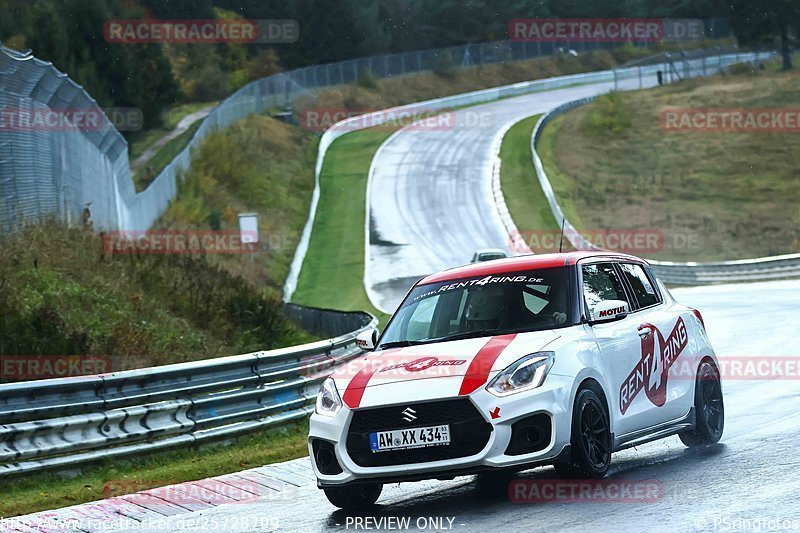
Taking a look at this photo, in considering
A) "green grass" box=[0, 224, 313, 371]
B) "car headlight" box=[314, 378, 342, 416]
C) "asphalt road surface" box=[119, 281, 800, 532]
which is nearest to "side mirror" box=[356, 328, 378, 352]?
"car headlight" box=[314, 378, 342, 416]

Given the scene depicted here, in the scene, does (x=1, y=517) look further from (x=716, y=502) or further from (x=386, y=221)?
(x=386, y=221)

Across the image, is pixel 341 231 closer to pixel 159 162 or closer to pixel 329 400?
pixel 159 162

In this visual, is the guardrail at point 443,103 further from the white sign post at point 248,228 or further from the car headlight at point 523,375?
the car headlight at point 523,375

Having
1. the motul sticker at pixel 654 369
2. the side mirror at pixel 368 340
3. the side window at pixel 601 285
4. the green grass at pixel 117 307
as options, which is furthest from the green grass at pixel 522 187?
the side mirror at pixel 368 340

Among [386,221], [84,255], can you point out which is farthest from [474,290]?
[386,221]

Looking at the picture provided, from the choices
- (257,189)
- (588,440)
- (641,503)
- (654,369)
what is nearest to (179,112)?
(257,189)

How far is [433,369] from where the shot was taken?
8.59 meters

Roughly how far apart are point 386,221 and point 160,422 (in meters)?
39.4

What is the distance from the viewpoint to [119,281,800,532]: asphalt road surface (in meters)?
7.55

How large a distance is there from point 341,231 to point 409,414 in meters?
42.0

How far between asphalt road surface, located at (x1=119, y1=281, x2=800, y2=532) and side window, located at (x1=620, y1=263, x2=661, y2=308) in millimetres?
1285

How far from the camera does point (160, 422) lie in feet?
39.3

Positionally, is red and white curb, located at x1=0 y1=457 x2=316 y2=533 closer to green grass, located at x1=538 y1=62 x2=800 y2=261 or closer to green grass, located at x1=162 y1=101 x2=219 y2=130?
green grass, located at x1=538 y1=62 x2=800 y2=261

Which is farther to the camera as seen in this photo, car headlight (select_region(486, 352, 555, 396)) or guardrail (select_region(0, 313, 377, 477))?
guardrail (select_region(0, 313, 377, 477))
